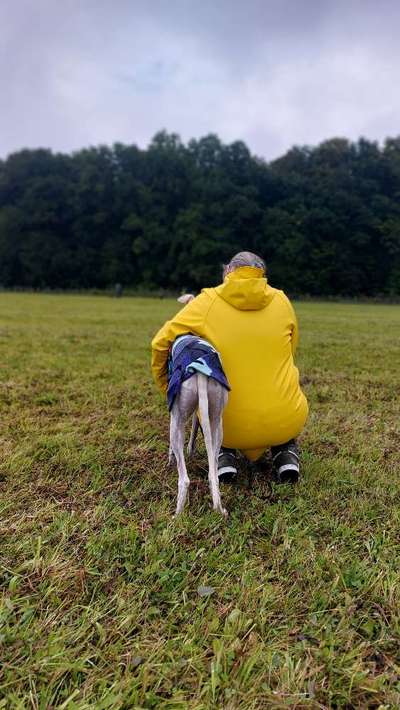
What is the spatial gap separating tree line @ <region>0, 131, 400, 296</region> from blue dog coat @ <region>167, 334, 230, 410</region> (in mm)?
43448

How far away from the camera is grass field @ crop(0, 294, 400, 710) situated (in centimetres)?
149

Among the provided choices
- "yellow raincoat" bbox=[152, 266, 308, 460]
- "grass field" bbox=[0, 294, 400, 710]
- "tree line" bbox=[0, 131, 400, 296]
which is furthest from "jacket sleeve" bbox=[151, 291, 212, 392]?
"tree line" bbox=[0, 131, 400, 296]

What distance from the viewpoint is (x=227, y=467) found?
2934 mm

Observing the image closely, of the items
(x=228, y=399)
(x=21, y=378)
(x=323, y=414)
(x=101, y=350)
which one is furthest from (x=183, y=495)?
(x=101, y=350)

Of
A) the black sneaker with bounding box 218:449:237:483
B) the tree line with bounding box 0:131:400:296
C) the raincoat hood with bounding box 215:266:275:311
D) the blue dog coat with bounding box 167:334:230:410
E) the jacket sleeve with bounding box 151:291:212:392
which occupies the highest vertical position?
the tree line with bounding box 0:131:400:296

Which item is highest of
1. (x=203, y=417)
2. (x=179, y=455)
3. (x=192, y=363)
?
(x=192, y=363)

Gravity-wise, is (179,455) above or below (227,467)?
above

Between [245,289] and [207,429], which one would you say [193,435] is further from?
[245,289]

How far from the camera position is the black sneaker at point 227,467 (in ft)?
9.55

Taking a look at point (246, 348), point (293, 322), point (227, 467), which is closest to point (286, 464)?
point (227, 467)

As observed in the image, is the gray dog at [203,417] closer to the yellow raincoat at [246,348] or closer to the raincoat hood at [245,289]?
the yellow raincoat at [246,348]

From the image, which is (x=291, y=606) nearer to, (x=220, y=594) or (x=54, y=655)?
(x=220, y=594)

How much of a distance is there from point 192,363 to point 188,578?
998mm

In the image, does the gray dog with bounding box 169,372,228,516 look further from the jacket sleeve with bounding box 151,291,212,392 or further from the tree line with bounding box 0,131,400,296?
the tree line with bounding box 0,131,400,296
